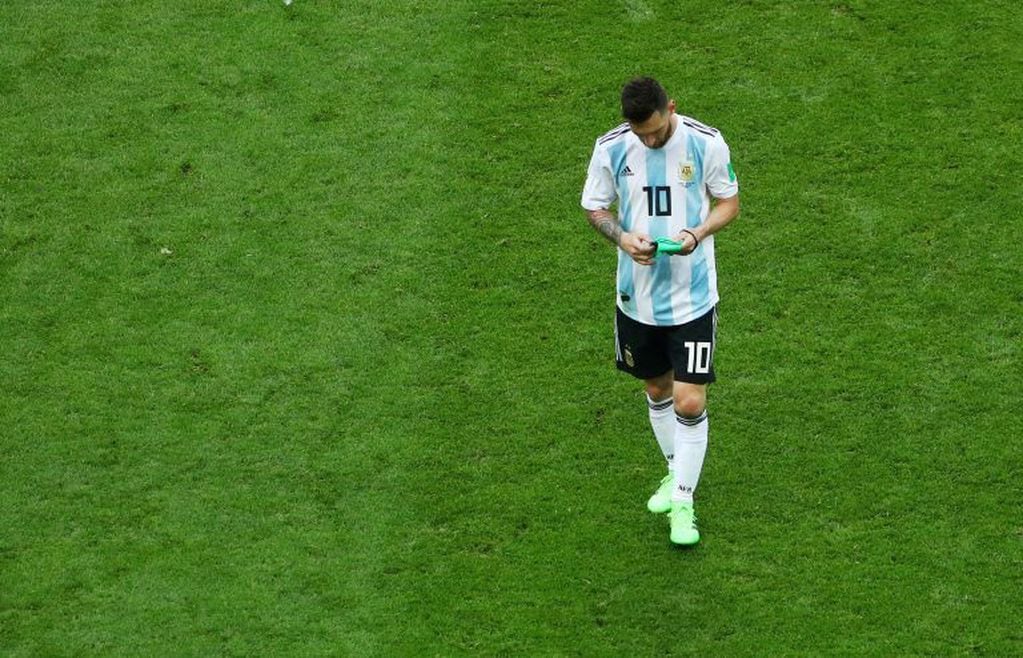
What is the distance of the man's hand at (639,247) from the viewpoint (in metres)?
6.96

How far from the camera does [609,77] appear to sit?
34.2 ft

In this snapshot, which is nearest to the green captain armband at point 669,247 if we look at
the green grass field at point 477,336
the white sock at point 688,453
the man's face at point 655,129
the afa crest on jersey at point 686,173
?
the afa crest on jersey at point 686,173

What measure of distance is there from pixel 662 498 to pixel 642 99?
2084mm

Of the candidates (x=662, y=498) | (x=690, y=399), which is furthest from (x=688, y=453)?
(x=662, y=498)

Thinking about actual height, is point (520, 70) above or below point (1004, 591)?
above

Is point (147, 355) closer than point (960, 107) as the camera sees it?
Yes

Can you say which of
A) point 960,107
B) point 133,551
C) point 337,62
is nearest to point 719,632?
point 133,551

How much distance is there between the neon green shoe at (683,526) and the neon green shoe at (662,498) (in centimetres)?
18

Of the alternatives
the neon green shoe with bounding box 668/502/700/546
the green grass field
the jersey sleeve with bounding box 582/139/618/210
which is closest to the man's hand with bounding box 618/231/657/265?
the jersey sleeve with bounding box 582/139/618/210

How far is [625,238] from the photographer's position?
7.06m

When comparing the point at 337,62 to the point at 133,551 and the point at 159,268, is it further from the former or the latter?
the point at 133,551

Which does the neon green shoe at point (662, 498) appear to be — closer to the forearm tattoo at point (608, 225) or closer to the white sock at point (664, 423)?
the white sock at point (664, 423)

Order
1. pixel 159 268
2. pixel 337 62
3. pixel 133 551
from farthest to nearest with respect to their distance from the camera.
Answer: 1. pixel 337 62
2. pixel 159 268
3. pixel 133 551

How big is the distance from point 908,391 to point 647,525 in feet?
5.34
